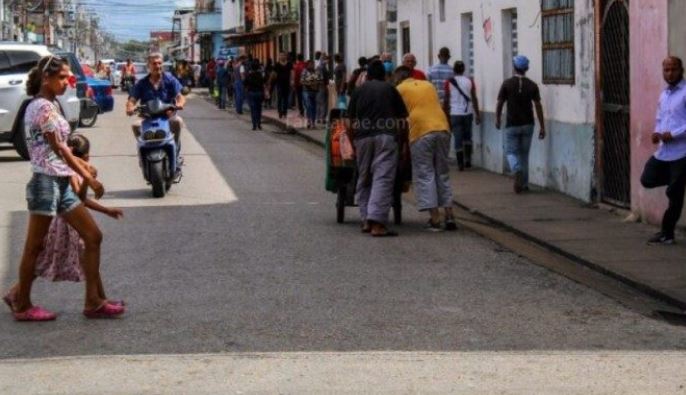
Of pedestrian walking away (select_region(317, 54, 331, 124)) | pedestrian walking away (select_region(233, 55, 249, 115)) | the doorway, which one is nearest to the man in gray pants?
the doorway

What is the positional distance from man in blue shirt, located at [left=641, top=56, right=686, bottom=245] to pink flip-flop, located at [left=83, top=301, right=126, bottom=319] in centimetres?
552

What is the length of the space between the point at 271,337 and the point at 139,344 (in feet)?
2.67

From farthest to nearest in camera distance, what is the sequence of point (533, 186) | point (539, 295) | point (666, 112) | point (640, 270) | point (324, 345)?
point (533, 186) < point (666, 112) < point (640, 270) < point (539, 295) < point (324, 345)

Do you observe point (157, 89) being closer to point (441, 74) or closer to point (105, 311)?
point (441, 74)

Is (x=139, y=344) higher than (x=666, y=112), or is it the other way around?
(x=666, y=112)

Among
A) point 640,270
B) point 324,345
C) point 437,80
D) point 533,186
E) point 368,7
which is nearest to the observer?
point 324,345

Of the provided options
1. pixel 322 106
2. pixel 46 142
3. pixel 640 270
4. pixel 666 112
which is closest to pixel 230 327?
pixel 46 142

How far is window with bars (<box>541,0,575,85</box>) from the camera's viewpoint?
60.4 ft

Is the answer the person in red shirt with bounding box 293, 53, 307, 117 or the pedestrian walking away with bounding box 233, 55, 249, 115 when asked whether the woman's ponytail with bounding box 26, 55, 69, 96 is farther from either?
the pedestrian walking away with bounding box 233, 55, 249, 115

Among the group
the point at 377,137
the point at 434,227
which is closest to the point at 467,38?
the point at 434,227

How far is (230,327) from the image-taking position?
960 cm

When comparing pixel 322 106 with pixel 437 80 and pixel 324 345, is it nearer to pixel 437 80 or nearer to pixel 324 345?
pixel 437 80

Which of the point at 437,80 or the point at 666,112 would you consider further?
the point at 437,80

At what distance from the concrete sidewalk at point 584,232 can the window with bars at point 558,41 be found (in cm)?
150
